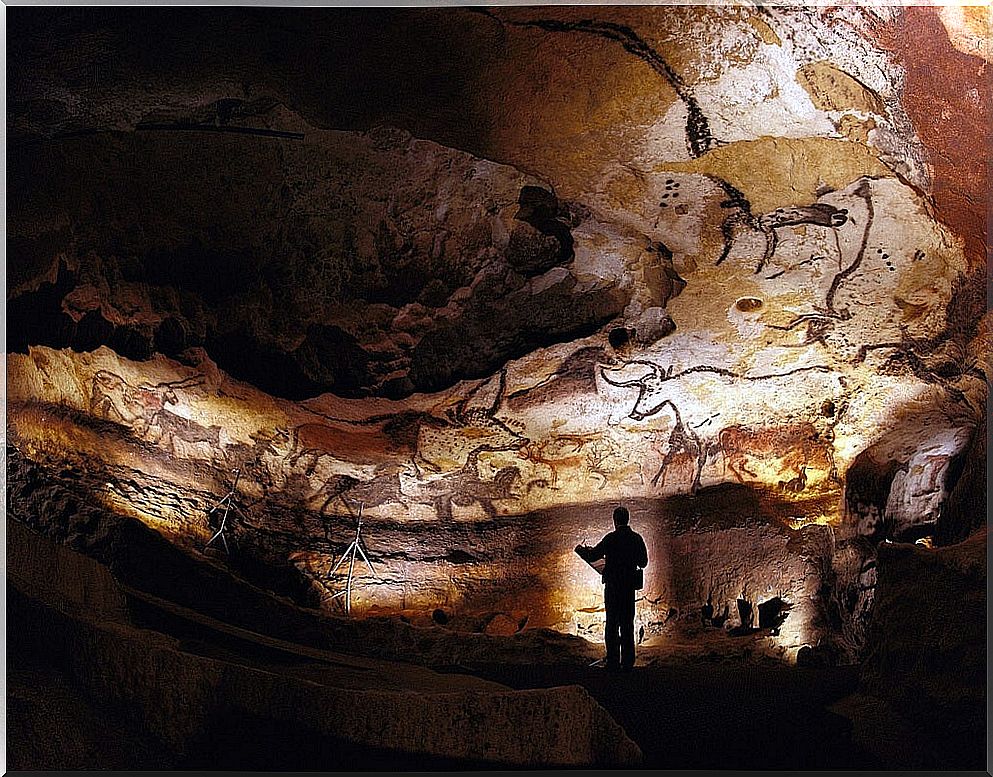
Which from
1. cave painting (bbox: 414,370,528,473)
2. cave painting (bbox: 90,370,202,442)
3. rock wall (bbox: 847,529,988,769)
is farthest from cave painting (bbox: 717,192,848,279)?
cave painting (bbox: 90,370,202,442)

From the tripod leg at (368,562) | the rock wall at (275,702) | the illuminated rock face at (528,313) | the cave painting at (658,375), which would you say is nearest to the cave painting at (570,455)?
the illuminated rock face at (528,313)

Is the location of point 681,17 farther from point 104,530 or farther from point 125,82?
point 104,530

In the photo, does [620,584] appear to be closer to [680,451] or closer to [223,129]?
[680,451]

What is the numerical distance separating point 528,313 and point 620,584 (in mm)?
1414

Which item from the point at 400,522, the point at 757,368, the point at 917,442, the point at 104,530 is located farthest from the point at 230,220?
the point at 917,442

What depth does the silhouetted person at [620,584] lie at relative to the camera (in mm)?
4242

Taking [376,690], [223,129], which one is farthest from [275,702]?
[223,129]

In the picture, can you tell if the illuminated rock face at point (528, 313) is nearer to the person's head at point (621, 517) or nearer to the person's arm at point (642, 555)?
the person's head at point (621, 517)

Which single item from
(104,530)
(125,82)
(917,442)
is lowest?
(104,530)

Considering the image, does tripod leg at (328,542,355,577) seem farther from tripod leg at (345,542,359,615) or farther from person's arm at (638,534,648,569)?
person's arm at (638,534,648,569)

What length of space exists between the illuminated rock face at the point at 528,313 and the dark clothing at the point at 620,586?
0.47 meters

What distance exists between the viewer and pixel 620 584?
14.0 feet

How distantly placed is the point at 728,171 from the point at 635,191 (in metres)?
0.38

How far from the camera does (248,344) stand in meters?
4.19
